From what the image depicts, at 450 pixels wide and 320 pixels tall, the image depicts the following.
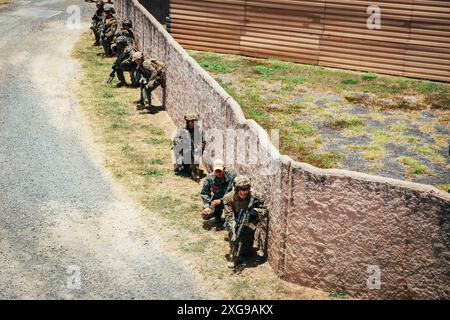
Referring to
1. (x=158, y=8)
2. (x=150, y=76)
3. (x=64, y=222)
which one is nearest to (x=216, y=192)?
(x=64, y=222)

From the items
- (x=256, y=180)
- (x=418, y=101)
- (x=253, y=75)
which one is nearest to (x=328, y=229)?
(x=256, y=180)

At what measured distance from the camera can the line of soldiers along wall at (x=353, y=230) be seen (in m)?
8.91

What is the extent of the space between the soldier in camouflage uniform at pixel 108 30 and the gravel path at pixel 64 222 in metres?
3.40

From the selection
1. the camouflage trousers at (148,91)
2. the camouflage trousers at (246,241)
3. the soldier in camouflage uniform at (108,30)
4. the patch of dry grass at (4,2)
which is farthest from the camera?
the patch of dry grass at (4,2)

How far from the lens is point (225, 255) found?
1128 cm

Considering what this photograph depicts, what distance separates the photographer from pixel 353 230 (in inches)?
376

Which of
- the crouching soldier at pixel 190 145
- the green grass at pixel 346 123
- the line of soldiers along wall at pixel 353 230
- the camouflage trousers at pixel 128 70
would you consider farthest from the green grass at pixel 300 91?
the line of soldiers along wall at pixel 353 230

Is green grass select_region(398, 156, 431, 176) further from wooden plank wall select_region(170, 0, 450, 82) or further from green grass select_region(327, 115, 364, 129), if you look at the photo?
wooden plank wall select_region(170, 0, 450, 82)

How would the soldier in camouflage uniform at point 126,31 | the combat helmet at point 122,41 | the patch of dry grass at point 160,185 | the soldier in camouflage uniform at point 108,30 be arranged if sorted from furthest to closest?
the soldier in camouflage uniform at point 108,30, the soldier in camouflage uniform at point 126,31, the combat helmet at point 122,41, the patch of dry grass at point 160,185

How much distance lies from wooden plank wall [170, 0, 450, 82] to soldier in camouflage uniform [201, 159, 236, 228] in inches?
417

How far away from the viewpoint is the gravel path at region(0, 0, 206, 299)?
33.9 feet

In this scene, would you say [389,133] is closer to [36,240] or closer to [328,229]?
[328,229]

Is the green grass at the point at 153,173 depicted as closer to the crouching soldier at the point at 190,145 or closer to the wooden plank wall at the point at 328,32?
the crouching soldier at the point at 190,145

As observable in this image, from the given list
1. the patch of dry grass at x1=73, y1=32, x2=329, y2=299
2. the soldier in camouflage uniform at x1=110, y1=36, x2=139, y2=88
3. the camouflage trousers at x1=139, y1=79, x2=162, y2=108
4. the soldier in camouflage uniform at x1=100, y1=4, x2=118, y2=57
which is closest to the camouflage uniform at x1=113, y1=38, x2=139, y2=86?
the soldier in camouflage uniform at x1=110, y1=36, x2=139, y2=88
